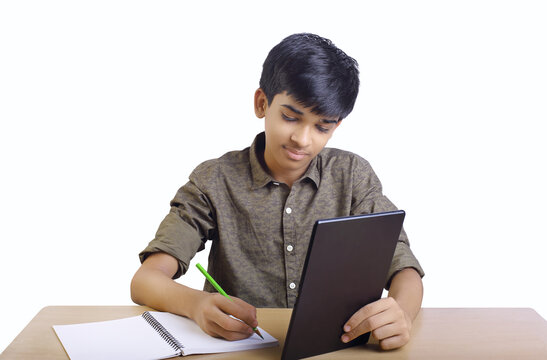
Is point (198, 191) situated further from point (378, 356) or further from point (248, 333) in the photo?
point (378, 356)

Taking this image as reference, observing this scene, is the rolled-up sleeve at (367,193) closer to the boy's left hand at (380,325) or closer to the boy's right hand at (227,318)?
the boy's left hand at (380,325)

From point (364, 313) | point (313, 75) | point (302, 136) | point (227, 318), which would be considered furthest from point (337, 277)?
point (313, 75)

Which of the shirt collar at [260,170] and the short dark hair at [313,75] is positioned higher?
the short dark hair at [313,75]

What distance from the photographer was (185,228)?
5.50ft

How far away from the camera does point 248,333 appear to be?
3.96 feet

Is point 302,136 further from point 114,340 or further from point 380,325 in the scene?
point 114,340

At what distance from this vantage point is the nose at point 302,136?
4.98 feet

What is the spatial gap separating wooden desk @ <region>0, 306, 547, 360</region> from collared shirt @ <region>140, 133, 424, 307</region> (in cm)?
36

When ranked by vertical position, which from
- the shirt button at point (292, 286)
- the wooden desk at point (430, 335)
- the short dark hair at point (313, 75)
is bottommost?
the shirt button at point (292, 286)

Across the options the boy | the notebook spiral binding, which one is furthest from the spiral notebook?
the boy

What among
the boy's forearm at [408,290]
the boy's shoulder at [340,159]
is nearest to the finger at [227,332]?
the boy's forearm at [408,290]

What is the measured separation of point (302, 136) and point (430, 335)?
59cm

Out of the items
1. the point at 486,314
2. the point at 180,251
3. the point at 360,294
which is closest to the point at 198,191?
the point at 180,251

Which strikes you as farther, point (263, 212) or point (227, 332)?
point (263, 212)
